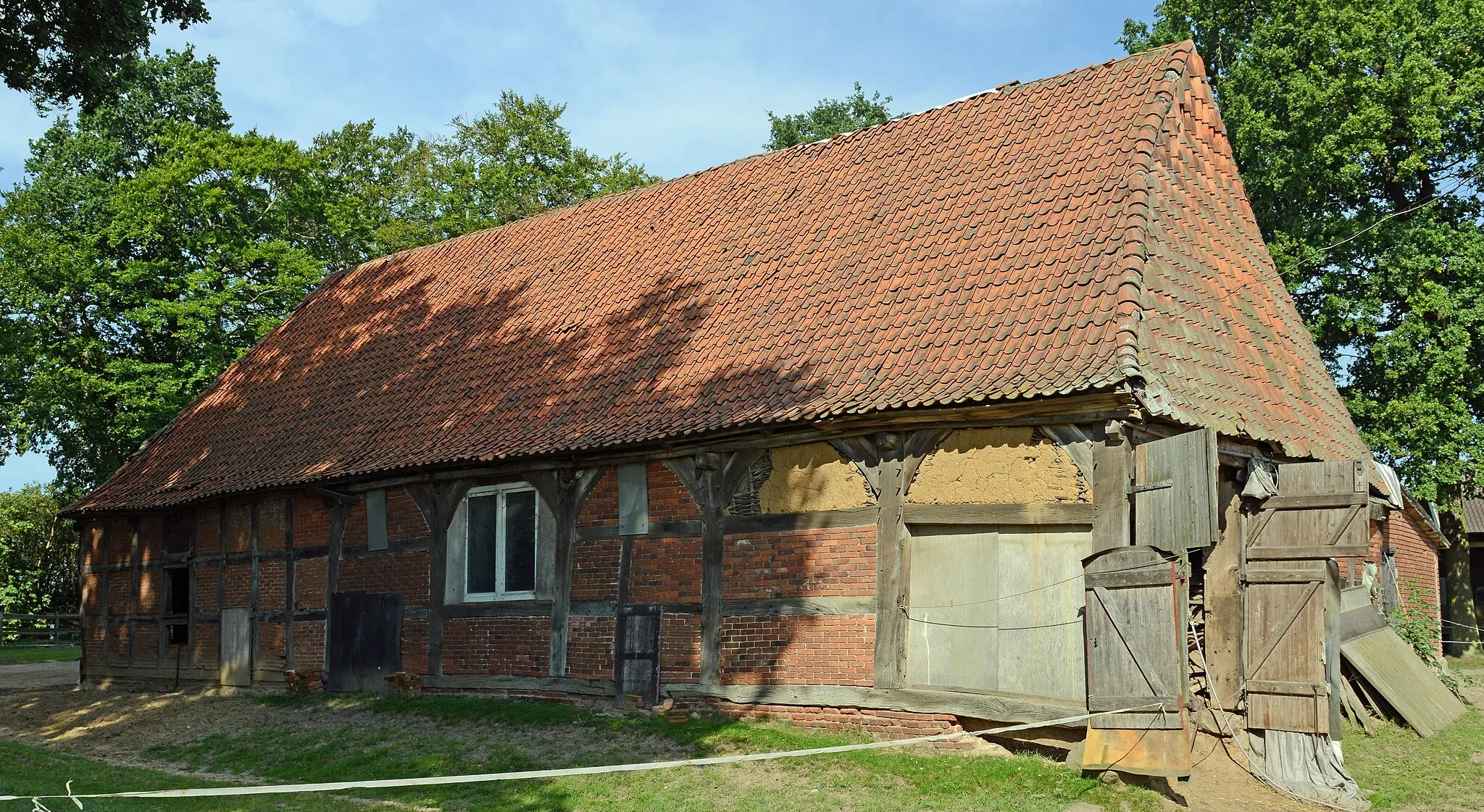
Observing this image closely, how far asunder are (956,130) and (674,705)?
25.0ft

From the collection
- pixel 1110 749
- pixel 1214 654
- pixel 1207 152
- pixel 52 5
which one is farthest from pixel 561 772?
pixel 1207 152

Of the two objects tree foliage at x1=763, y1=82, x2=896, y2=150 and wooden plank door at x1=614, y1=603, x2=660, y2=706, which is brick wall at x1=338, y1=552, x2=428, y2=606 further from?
tree foliage at x1=763, y1=82, x2=896, y2=150

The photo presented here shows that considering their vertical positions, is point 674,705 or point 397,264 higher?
point 397,264

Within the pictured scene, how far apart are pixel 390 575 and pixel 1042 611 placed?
28.7 ft

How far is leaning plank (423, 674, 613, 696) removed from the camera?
14352 millimetres

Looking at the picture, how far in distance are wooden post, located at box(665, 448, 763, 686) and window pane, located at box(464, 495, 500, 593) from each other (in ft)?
10.9

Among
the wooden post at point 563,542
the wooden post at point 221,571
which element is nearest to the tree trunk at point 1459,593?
the wooden post at point 563,542

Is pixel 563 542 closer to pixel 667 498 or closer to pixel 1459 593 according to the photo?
pixel 667 498

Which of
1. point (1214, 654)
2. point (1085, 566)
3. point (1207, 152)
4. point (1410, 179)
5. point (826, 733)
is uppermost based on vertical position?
point (1410, 179)

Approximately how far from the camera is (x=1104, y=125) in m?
14.1

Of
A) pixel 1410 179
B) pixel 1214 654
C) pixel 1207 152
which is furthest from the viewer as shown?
pixel 1410 179

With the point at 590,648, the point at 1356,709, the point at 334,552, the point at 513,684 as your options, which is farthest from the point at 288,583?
the point at 1356,709

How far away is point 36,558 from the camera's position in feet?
Result: 126

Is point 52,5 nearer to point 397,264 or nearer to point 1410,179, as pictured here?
point 397,264
